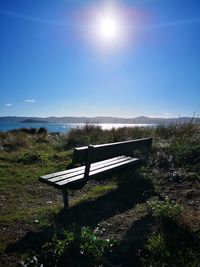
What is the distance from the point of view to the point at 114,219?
3777 mm

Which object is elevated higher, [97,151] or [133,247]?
[97,151]

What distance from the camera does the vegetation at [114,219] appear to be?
2727mm

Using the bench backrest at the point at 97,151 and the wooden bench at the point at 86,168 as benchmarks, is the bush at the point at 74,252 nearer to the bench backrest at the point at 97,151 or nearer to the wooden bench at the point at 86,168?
the wooden bench at the point at 86,168

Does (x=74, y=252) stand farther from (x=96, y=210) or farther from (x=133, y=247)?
(x=96, y=210)

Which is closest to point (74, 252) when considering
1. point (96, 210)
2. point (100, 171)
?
point (96, 210)

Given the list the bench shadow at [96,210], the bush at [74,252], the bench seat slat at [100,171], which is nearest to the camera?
the bush at [74,252]

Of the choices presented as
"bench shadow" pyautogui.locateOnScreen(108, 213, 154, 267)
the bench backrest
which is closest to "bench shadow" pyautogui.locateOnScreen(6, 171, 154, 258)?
"bench shadow" pyautogui.locateOnScreen(108, 213, 154, 267)

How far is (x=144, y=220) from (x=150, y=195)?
1145 millimetres

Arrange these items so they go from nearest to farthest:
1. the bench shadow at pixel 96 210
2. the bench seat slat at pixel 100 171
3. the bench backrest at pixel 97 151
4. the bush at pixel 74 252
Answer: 1. the bush at pixel 74 252
2. the bench shadow at pixel 96 210
3. the bench seat slat at pixel 100 171
4. the bench backrest at pixel 97 151

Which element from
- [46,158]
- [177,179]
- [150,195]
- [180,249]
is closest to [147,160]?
[177,179]

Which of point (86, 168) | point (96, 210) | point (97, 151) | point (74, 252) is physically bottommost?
point (96, 210)

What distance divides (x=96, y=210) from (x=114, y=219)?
0.46 meters

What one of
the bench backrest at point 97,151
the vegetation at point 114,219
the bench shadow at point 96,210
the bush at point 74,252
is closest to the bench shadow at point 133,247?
the vegetation at point 114,219

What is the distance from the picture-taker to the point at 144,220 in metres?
3.62
